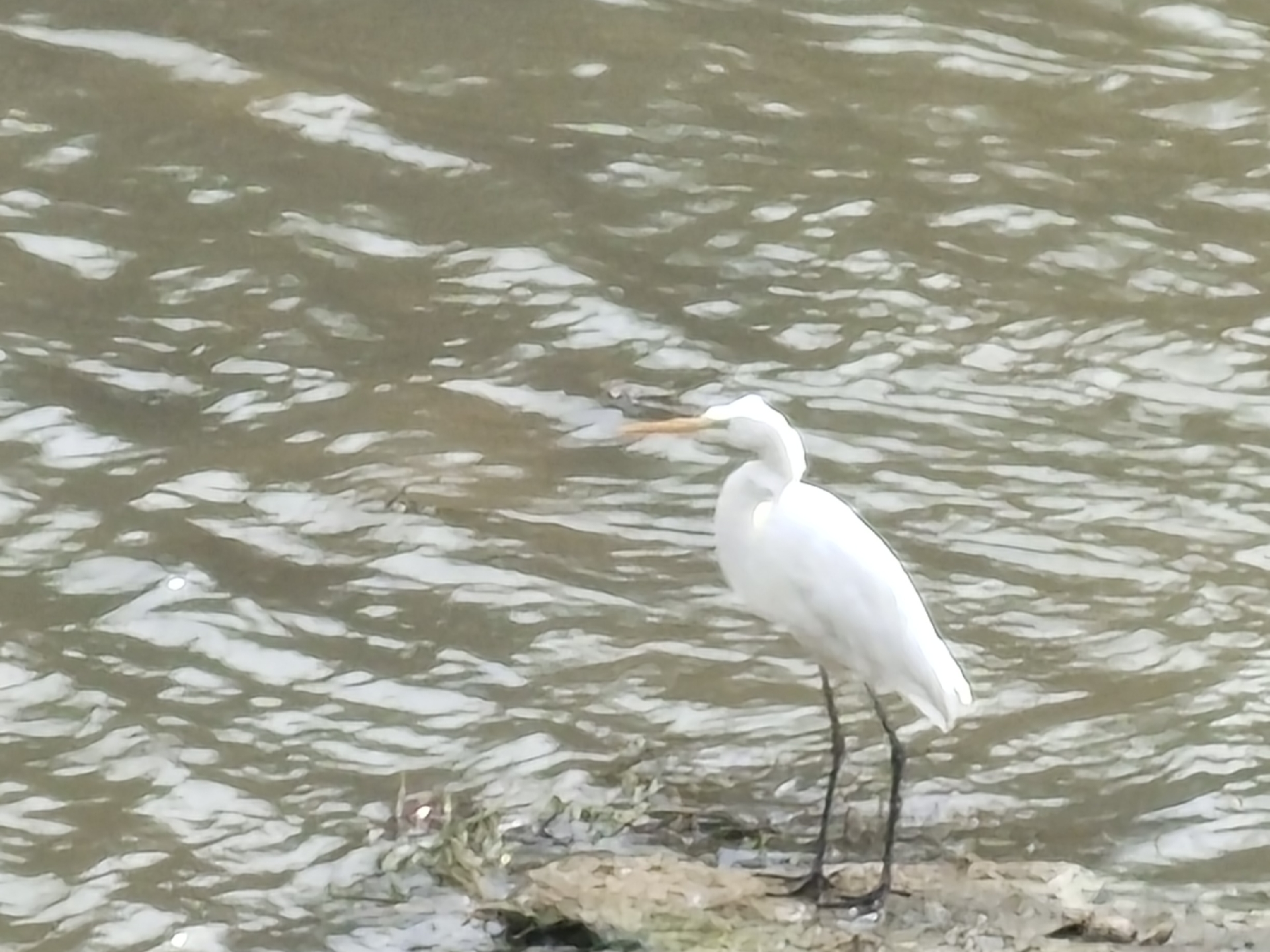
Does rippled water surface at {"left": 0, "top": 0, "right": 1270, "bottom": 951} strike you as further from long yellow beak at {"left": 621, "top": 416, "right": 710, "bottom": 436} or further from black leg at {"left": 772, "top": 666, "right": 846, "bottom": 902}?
long yellow beak at {"left": 621, "top": 416, "right": 710, "bottom": 436}

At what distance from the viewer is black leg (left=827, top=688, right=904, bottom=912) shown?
4.27m

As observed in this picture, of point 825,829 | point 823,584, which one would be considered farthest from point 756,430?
point 825,829

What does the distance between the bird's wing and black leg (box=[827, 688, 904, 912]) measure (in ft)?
0.39

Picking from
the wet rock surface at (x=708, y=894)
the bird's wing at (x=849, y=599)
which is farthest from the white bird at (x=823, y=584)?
the wet rock surface at (x=708, y=894)

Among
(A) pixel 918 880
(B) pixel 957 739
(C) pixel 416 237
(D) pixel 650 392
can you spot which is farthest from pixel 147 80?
(A) pixel 918 880

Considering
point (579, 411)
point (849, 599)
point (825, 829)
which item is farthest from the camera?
point (579, 411)

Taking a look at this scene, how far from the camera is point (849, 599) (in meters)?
4.19

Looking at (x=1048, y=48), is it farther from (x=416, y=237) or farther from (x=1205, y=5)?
(x=416, y=237)

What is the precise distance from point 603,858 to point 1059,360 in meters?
2.97

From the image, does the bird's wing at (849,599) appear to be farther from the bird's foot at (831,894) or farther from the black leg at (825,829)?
the bird's foot at (831,894)

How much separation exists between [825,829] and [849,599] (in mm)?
544

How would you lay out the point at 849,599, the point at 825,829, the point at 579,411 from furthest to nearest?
the point at 579,411 → the point at 825,829 → the point at 849,599

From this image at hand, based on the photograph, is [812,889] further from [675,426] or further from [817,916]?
[675,426]

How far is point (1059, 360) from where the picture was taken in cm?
676
